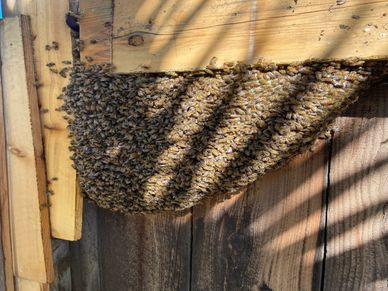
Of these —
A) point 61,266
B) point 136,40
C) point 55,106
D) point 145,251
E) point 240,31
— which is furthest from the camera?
point 61,266

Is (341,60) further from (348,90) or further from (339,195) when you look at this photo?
(339,195)

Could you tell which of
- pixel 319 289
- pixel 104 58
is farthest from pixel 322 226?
pixel 104 58

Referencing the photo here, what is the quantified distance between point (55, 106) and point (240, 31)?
2.62 ft

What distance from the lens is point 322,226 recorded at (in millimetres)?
1146

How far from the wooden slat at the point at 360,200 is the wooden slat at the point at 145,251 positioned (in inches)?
22.5

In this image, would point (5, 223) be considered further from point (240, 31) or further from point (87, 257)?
point (240, 31)

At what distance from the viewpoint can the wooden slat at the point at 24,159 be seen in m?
1.32

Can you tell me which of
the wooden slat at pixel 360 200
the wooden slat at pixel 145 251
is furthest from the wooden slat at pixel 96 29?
the wooden slat at pixel 360 200

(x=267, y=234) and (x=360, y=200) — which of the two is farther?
(x=267, y=234)

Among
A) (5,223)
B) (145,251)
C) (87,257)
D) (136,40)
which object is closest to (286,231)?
(145,251)

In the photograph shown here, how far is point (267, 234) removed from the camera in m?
1.24

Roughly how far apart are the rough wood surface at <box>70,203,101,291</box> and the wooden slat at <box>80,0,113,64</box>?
0.71m

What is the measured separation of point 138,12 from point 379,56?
29.9 inches

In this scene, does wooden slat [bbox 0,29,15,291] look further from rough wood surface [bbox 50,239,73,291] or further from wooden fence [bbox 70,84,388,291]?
wooden fence [bbox 70,84,388,291]
